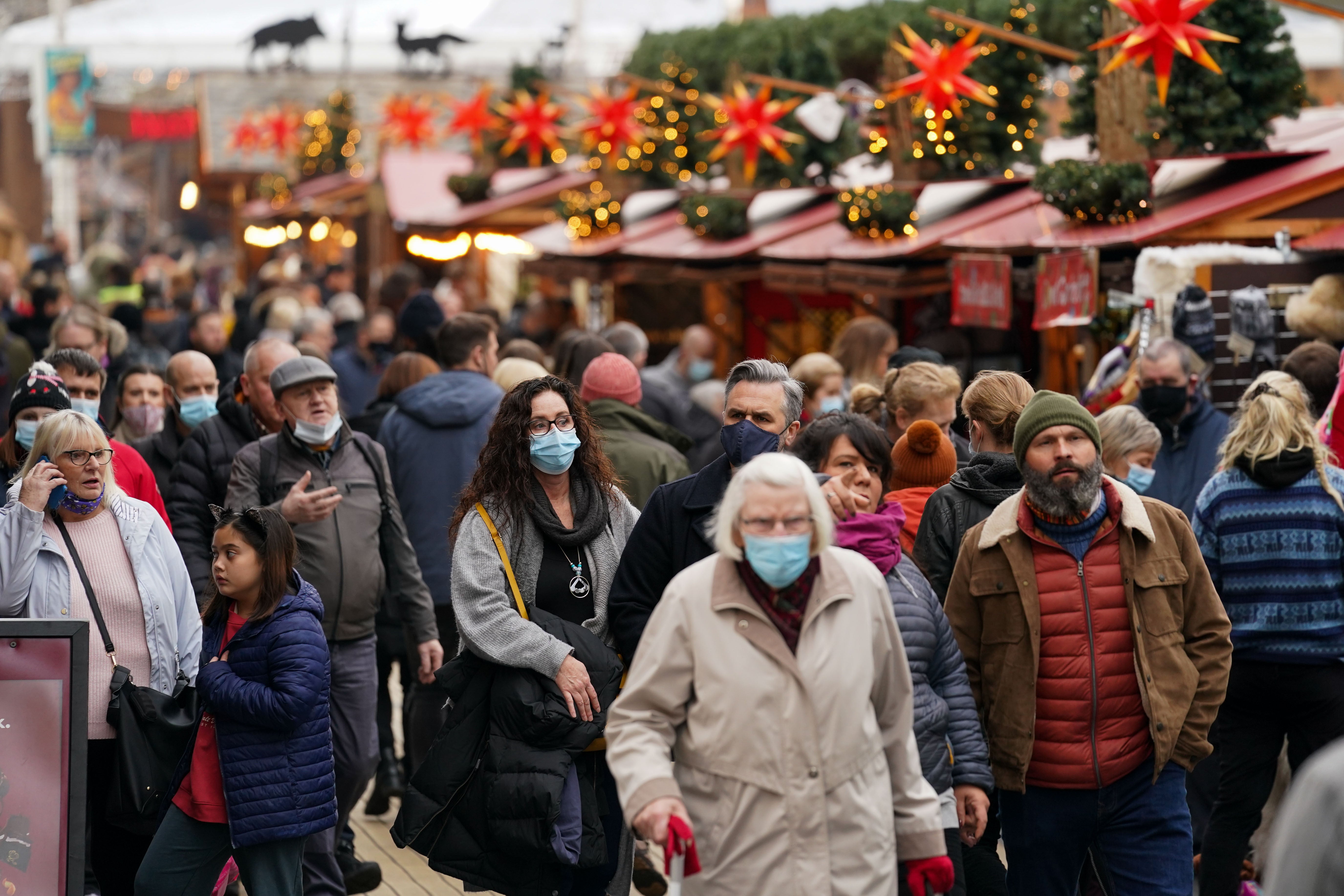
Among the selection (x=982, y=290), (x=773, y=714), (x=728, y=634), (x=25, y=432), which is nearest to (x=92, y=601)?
(x=25, y=432)

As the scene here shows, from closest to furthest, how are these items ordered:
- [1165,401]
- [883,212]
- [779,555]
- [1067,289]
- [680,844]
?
[680,844], [779,555], [1165,401], [1067,289], [883,212]

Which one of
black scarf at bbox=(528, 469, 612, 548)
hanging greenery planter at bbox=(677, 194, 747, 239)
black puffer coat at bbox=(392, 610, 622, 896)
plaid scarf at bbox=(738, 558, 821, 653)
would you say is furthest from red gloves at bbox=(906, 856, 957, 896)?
hanging greenery planter at bbox=(677, 194, 747, 239)

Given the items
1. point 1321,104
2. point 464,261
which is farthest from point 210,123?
point 1321,104

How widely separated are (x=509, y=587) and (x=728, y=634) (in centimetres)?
130

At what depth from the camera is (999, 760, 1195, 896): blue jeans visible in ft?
15.5

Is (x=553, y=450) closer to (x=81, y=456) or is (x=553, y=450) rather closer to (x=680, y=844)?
(x=81, y=456)

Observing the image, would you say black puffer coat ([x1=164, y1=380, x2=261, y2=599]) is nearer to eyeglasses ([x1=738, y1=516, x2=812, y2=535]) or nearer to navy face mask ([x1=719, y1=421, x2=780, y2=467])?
navy face mask ([x1=719, y1=421, x2=780, y2=467])

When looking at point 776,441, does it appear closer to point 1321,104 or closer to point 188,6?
point 1321,104

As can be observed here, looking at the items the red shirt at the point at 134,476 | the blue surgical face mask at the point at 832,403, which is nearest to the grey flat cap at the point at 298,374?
the red shirt at the point at 134,476

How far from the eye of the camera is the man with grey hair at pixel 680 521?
489cm

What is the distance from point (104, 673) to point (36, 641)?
12.9 inches

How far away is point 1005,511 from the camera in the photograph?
482 cm

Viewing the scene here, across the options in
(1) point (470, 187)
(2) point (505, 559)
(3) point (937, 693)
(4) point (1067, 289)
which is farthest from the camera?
(1) point (470, 187)

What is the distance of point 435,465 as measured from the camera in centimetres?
730
